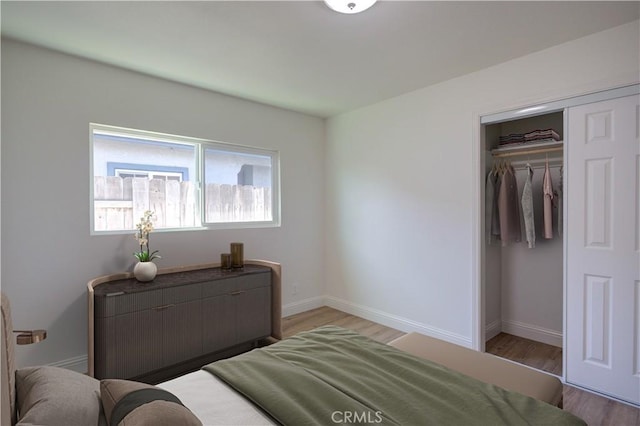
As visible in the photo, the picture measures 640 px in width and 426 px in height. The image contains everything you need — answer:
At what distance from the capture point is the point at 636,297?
2123mm

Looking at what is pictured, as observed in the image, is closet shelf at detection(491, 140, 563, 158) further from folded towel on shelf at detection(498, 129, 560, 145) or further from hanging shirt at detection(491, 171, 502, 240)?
hanging shirt at detection(491, 171, 502, 240)

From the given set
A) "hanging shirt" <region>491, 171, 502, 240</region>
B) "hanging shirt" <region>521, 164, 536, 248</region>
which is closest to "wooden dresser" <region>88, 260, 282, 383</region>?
"hanging shirt" <region>491, 171, 502, 240</region>

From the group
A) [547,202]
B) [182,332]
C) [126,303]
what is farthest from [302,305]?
[547,202]

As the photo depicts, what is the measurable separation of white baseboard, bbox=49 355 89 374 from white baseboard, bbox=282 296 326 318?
1.95 m

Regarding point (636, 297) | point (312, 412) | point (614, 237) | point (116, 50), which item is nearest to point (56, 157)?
point (116, 50)

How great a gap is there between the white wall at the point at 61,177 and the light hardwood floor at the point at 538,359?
4.76 feet

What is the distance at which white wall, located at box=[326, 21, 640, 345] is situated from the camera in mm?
2398

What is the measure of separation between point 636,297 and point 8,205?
436cm

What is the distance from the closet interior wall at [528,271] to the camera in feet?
10.2

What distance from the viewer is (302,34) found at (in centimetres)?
221

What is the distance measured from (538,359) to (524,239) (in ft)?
3.55

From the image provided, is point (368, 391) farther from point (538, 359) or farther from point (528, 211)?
point (528, 211)

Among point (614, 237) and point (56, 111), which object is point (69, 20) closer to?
point (56, 111)

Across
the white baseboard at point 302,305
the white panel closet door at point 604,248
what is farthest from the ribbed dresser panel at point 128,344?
the white panel closet door at point 604,248
